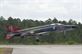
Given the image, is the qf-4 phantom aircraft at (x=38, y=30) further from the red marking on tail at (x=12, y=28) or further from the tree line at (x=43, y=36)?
the tree line at (x=43, y=36)

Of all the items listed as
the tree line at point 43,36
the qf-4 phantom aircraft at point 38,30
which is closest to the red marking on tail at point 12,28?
the qf-4 phantom aircraft at point 38,30

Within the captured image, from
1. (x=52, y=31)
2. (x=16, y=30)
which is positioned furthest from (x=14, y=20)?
(x=52, y=31)

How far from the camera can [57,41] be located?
112 ft

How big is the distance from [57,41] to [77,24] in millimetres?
5979

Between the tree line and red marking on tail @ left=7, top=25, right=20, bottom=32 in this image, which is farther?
red marking on tail @ left=7, top=25, right=20, bottom=32

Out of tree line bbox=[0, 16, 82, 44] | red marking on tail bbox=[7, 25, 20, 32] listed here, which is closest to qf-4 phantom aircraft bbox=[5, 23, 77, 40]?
red marking on tail bbox=[7, 25, 20, 32]

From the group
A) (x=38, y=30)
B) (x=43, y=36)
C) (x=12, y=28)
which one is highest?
(x=12, y=28)

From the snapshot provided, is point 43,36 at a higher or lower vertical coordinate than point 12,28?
lower

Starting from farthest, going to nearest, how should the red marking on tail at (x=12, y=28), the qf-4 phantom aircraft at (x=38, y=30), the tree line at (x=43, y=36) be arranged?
the red marking on tail at (x=12, y=28) < the qf-4 phantom aircraft at (x=38, y=30) < the tree line at (x=43, y=36)

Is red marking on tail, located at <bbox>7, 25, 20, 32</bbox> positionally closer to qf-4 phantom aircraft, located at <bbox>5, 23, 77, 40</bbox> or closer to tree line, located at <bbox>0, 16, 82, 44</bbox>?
qf-4 phantom aircraft, located at <bbox>5, 23, 77, 40</bbox>

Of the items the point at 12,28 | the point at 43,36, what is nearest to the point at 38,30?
the point at 43,36

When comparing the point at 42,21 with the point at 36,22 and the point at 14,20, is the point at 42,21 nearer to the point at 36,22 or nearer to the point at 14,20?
the point at 36,22

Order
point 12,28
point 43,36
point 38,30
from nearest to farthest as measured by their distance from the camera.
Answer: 1. point 43,36
2. point 12,28
3. point 38,30

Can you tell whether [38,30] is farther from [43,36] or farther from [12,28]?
[12,28]
